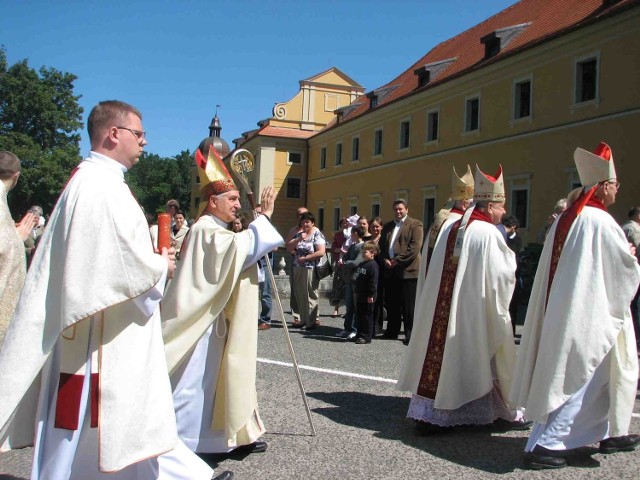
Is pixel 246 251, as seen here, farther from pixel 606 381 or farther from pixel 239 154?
pixel 606 381

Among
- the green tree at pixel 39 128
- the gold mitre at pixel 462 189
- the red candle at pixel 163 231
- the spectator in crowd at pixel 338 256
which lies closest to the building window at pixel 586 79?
the spectator in crowd at pixel 338 256

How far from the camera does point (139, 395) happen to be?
9.93 ft

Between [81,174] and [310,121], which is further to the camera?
[310,121]

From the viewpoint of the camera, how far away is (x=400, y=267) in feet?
33.1

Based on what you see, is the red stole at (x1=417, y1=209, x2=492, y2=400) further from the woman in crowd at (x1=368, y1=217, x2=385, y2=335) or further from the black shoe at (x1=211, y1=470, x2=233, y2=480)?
the woman in crowd at (x1=368, y1=217, x2=385, y2=335)

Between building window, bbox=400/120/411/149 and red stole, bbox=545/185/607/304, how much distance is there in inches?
1212

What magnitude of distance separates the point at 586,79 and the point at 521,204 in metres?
5.16

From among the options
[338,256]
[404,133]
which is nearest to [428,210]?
[404,133]

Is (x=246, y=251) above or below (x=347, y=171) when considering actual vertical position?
below

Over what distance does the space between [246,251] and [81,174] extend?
4.83 feet

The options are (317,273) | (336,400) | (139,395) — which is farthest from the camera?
(317,273)

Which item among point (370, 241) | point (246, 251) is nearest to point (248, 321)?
point (246, 251)

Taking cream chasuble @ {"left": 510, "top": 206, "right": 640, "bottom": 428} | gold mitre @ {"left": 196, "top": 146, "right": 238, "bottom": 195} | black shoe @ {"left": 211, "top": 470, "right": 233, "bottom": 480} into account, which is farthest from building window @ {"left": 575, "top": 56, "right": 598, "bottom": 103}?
black shoe @ {"left": 211, "top": 470, "right": 233, "bottom": 480}

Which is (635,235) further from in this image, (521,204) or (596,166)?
(521,204)
